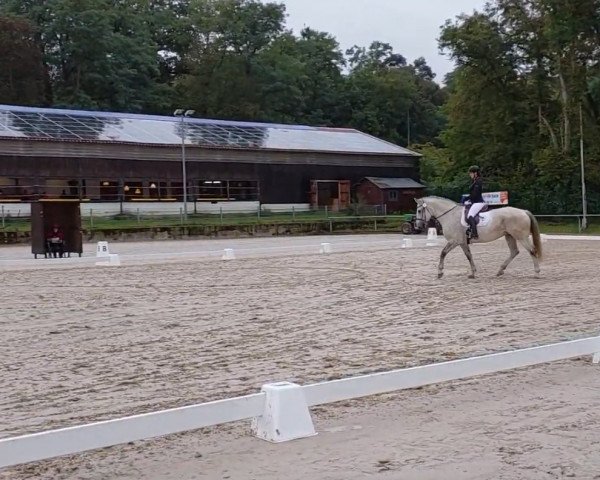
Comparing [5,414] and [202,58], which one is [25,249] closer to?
[5,414]

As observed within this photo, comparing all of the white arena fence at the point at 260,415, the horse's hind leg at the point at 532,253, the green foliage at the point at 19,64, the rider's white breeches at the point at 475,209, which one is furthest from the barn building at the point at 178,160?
the white arena fence at the point at 260,415

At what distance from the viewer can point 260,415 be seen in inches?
207

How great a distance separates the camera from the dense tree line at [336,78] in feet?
146

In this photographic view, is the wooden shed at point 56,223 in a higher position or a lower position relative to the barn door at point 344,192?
lower

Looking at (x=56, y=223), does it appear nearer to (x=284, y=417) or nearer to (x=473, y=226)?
(x=473, y=226)

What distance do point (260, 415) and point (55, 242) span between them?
20360mm

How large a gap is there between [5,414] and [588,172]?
Answer: 42.2m

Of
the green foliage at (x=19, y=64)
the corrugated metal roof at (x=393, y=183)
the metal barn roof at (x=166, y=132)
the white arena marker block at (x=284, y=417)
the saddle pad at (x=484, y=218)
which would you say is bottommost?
the white arena marker block at (x=284, y=417)

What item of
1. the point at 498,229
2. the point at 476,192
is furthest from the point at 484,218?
the point at 476,192

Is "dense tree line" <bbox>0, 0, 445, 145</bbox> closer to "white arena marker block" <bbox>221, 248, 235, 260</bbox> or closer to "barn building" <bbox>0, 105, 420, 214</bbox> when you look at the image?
"barn building" <bbox>0, 105, 420, 214</bbox>

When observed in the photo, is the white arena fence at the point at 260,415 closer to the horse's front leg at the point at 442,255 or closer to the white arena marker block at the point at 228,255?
the horse's front leg at the point at 442,255

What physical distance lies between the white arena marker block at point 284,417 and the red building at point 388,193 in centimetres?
4559

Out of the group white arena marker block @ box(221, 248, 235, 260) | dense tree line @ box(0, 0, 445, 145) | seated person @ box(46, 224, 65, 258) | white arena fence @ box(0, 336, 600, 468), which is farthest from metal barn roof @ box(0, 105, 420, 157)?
white arena fence @ box(0, 336, 600, 468)

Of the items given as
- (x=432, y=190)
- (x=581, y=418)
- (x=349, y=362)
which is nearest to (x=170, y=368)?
(x=349, y=362)
